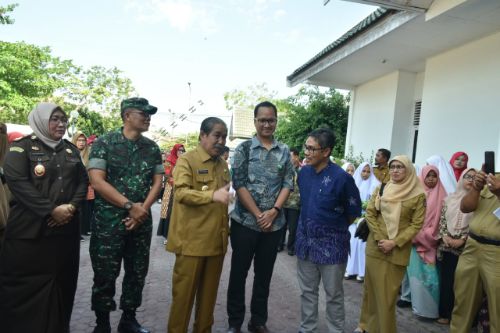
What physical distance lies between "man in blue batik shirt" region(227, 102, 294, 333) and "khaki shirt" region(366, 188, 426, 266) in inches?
35.5

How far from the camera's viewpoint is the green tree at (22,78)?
17734 mm

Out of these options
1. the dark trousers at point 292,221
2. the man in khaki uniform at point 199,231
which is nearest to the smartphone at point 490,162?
the man in khaki uniform at point 199,231

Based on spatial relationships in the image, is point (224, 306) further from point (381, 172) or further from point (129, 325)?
point (381, 172)

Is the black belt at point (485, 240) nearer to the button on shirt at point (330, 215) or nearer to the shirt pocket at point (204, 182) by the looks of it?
the button on shirt at point (330, 215)

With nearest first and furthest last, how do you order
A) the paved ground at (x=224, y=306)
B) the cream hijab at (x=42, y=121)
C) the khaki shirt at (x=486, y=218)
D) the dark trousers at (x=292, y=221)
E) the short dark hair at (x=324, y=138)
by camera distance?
the cream hijab at (x=42, y=121) → the khaki shirt at (x=486, y=218) → the short dark hair at (x=324, y=138) → the paved ground at (x=224, y=306) → the dark trousers at (x=292, y=221)

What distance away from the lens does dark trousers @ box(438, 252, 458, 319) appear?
180 inches

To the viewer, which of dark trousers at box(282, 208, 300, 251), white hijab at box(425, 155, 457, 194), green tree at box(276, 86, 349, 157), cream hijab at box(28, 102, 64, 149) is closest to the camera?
cream hijab at box(28, 102, 64, 149)

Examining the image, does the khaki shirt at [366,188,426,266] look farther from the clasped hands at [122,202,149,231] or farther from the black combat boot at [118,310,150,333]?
the black combat boot at [118,310,150,333]

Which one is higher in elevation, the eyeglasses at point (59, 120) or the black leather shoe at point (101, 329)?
the eyeglasses at point (59, 120)

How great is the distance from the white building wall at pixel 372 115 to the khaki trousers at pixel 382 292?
7.02 m

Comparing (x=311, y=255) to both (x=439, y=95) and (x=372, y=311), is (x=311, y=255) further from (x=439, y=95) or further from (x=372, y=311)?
(x=439, y=95)

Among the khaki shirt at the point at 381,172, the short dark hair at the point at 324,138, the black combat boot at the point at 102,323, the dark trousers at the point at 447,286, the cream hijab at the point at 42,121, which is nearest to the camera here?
the cream hijab at the point at 42,121

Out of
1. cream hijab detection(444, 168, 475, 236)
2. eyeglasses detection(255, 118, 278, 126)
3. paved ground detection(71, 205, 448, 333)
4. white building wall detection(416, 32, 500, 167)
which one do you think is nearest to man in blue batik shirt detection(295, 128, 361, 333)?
eyeglasses detection(255, 118, 278, 126)

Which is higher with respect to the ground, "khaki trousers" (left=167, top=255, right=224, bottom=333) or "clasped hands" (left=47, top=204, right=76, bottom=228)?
"clasped hands" (left=47, top=204, right=76, bottom=228)
